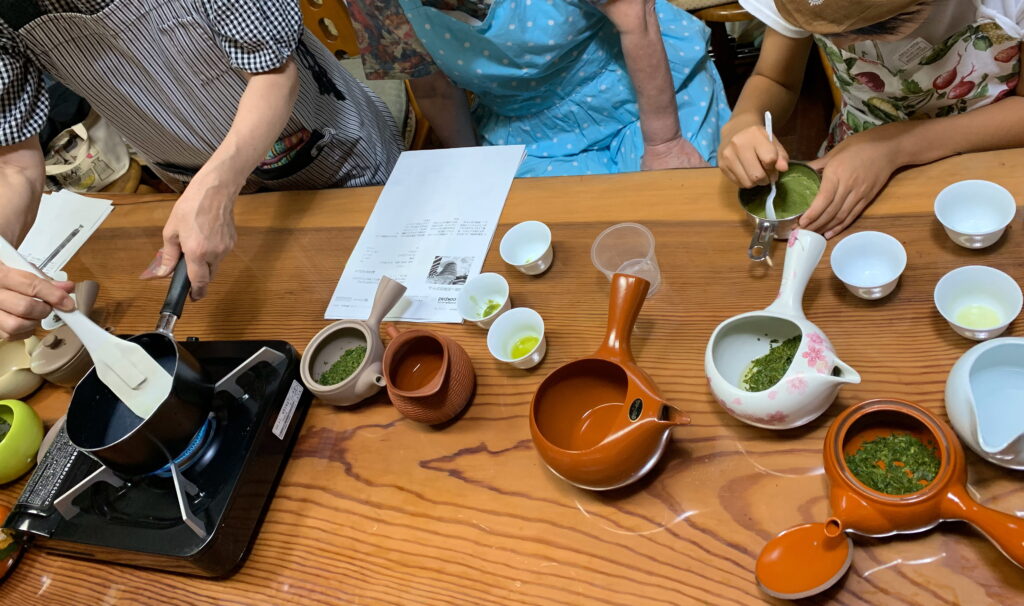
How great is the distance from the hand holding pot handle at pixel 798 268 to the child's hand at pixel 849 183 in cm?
8

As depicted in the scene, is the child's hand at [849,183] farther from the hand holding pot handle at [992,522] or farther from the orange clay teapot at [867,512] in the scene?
the hand holding pot handle at [992,522]

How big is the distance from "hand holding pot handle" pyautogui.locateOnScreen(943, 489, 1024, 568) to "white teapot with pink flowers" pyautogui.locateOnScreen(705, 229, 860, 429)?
0.16m

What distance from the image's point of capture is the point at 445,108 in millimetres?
1934

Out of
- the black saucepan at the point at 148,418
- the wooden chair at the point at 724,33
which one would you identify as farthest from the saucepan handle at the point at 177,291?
the wooden chair at the point at 724,33

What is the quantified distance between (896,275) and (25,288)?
137cm

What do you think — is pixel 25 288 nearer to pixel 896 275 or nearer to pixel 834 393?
pixel 834 393

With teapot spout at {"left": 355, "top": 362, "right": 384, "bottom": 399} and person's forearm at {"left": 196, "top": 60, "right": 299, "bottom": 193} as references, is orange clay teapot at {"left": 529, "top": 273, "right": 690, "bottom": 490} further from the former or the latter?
person's forearm at {"left": 196, "top": 60, "right": 299, "bottom": 193}

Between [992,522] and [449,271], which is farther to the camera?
[449,271]

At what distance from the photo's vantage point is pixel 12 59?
4.34 feet

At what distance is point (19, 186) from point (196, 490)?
858mm

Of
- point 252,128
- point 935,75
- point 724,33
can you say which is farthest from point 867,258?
point 724,33

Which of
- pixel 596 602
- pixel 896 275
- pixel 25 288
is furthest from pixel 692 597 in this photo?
pixel 25 288

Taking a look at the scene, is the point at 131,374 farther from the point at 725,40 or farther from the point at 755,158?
the point at 725,40

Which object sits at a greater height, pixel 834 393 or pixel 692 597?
pixel 834 393
